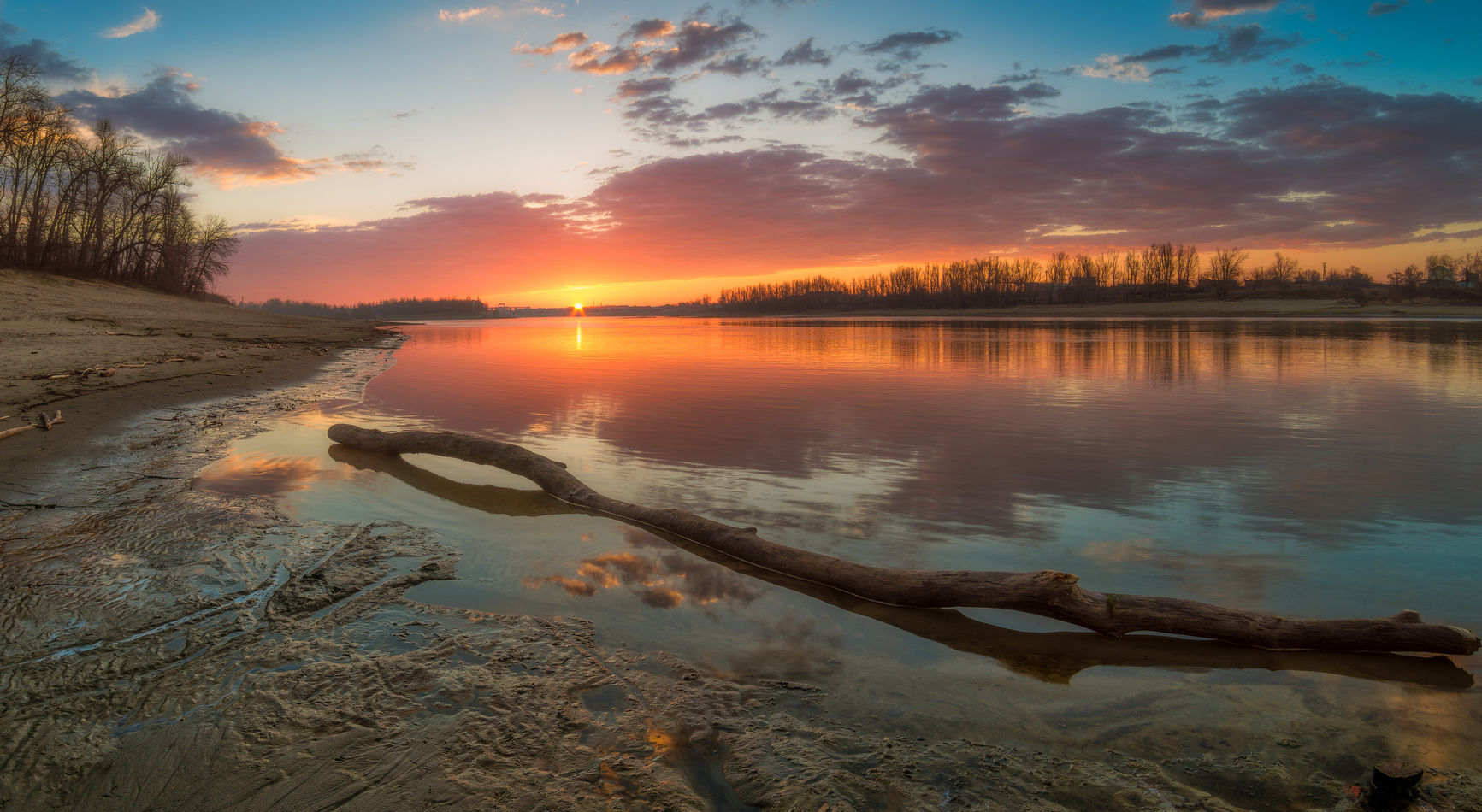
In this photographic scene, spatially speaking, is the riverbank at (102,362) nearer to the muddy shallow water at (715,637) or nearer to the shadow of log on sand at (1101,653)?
the muddy shallow water at (715,637)

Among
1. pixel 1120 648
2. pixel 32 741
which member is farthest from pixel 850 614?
pixel 32 741

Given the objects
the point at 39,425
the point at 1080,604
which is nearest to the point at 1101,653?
the point at 1080,604

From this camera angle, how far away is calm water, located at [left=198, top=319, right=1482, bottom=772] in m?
3.49

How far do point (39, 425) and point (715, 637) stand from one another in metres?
10.9

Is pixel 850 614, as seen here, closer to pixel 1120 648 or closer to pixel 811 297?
pixel 1120 648

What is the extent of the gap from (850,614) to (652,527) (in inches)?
94.6

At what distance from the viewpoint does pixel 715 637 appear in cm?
415

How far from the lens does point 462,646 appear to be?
3.82 metres

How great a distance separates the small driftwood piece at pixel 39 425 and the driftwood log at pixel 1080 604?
9.33 m

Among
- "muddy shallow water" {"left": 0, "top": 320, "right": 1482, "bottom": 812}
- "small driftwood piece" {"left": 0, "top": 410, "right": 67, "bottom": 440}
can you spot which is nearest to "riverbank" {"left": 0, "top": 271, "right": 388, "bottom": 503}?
"small driftwood piece" {"left": 0, "top": 410, "right": 67, "bottom": 440}

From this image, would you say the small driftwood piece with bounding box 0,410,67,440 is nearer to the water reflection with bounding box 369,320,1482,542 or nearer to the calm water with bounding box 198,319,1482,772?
the calm water with bounding box 198,319,1482,772

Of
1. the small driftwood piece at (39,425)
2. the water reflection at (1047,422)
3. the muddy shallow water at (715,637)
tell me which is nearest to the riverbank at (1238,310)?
the water reflection at (1047,422)

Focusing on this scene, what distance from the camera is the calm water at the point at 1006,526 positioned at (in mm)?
3488

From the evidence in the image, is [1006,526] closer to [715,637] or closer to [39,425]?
[715,637]
